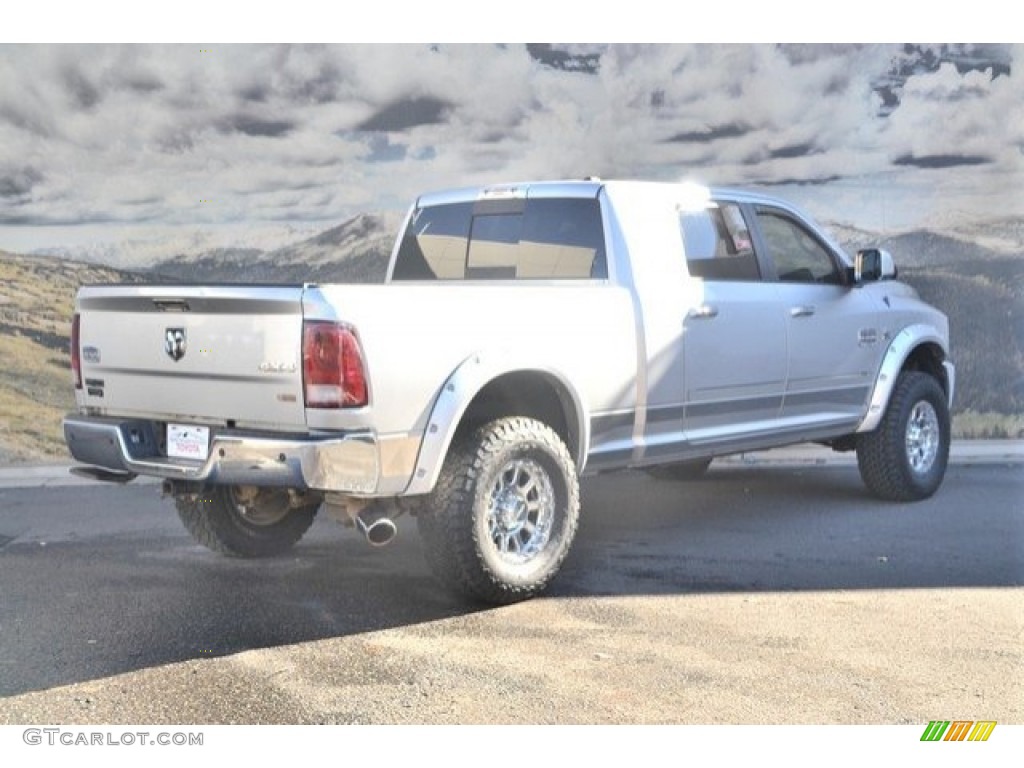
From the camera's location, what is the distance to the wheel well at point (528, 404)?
5164 millimetres

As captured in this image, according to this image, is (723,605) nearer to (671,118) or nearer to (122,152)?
(671,118)

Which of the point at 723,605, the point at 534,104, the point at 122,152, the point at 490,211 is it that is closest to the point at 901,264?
the point at 534,104

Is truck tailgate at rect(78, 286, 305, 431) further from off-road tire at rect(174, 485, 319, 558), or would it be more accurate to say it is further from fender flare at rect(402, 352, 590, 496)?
off-road tire at rect(174, 485, 319, 558)

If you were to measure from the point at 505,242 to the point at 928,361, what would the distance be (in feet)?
10.4

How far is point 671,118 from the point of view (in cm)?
927

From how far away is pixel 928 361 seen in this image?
768 cm

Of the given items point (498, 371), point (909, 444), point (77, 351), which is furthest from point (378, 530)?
point (909, 444)

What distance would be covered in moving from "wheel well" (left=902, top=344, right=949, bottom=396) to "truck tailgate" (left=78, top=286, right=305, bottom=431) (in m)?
4.53

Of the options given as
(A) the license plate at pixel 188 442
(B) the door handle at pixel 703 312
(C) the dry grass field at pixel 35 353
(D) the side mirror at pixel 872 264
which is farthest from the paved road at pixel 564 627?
(C) the dry grass field at pixel 35 353

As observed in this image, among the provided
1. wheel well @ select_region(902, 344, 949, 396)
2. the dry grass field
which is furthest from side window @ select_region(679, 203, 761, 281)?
the dry grass field

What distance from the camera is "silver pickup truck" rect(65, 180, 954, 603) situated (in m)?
4.52

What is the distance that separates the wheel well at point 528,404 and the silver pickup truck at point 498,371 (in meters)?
0.01

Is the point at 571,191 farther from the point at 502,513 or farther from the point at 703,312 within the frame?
the point at 502,513

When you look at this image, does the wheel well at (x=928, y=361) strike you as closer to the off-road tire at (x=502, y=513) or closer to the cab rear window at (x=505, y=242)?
the cab rear window at (x=505, y=242)
